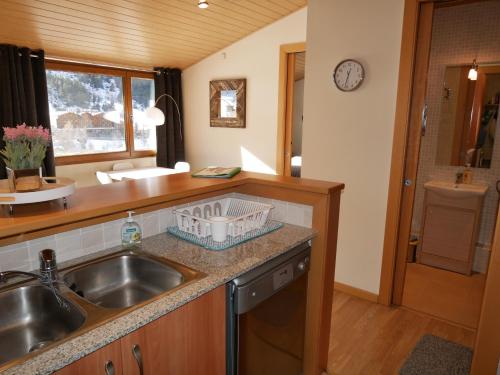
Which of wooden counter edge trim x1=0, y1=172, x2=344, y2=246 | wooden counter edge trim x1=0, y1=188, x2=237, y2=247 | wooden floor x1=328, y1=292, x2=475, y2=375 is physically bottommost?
wooden floor x1=328, y1=292, x2=475, y2=375

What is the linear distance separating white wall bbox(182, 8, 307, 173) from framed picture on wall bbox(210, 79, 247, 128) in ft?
0.26

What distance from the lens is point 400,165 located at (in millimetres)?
2502

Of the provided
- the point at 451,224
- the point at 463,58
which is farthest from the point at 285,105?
the point at 451,224

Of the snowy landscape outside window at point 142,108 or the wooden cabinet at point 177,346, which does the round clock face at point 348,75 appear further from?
the snowy landscape outside window at point 142,108

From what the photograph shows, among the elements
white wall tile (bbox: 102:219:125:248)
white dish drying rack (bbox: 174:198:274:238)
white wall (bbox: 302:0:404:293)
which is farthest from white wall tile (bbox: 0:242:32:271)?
white wall (bbox: 302:0:404:293)

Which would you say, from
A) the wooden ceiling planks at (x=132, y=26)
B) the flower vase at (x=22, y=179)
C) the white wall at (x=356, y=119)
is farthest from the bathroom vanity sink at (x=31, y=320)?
the wooden ceiling planks at (x=132, y=26)

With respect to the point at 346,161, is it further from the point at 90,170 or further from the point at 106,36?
the point at 90,170

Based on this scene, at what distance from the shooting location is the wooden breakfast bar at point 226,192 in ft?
4.17

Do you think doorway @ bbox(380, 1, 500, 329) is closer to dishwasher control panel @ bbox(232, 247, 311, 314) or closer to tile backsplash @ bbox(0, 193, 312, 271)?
tile backsplash @ bbox(0, 193, 312, 271)

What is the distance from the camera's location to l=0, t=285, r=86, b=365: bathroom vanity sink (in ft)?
3.71

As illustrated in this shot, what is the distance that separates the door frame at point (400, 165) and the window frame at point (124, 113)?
12.6 ft

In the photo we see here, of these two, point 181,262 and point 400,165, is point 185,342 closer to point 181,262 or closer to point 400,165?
point 181,262

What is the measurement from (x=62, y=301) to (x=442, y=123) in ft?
11.9

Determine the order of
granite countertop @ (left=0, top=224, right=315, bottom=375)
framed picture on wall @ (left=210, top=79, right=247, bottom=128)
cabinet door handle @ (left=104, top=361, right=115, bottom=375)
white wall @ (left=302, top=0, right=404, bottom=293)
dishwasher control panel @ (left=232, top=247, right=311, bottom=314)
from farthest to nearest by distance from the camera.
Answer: framed picture on wall @ (left=210, top=79, right=247, bottom=128), white wall @ (left=302, top=0, right=404, bottom=293), dishwasher control panel @ (left=232, top=247, right=311, bottom=314), cabinet door handle @ (left=104, top=361, right=115, bottom=375), granite countertop @ (left=0, top=224, right=315, bottom=375)
